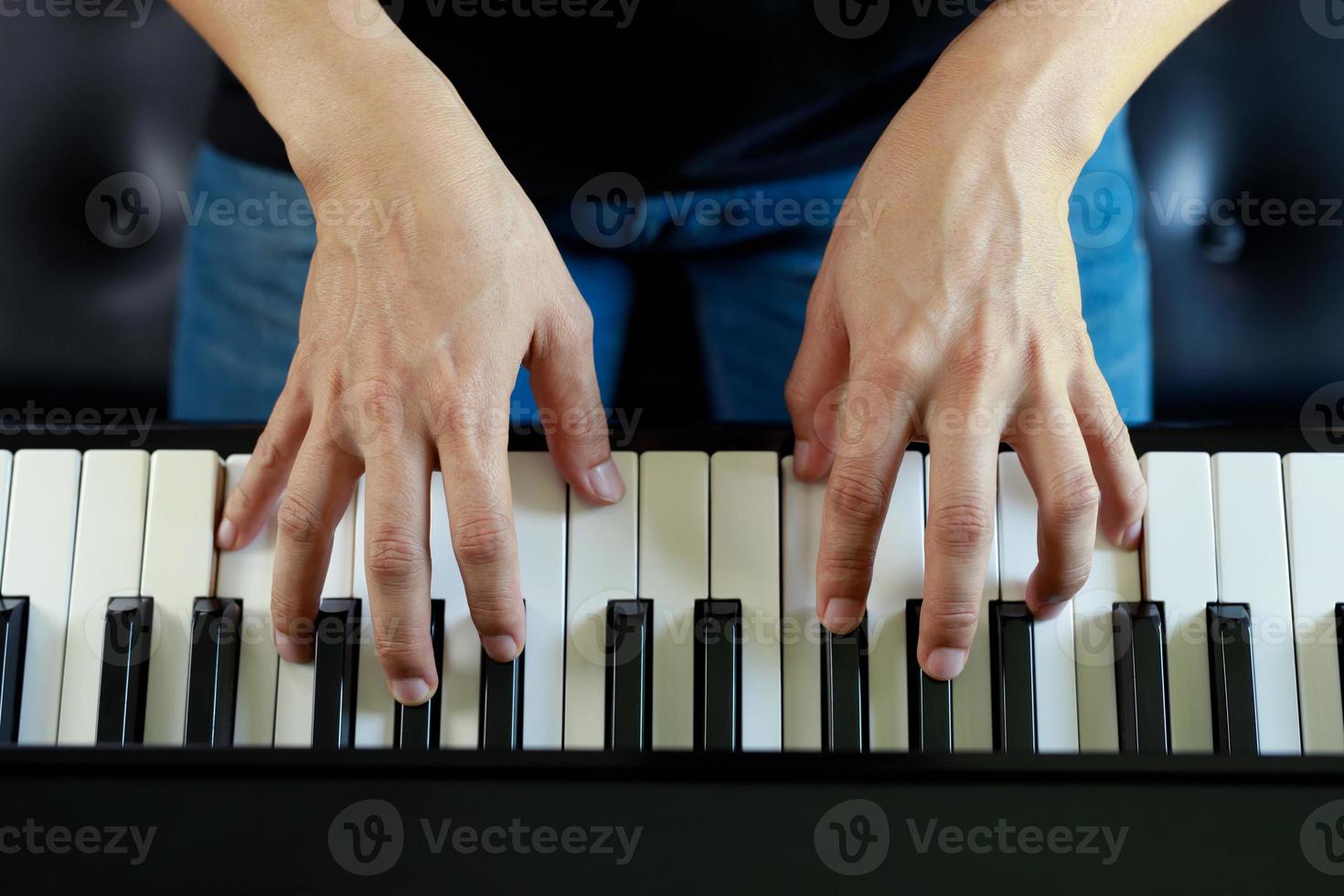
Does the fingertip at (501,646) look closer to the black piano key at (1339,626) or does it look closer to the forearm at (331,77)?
the forearm at (331,77)

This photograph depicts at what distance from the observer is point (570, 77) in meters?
0.87

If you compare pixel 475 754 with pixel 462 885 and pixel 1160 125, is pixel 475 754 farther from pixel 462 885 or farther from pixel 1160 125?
pixel 1160 125

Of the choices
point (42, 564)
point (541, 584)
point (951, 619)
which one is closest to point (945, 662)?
point (951, 619)

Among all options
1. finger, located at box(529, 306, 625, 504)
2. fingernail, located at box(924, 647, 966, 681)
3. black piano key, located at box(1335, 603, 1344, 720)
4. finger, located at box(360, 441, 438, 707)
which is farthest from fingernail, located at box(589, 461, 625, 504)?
black piano key, located at box(1335, 603, 1344, 720)

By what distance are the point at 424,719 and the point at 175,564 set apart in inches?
7.5

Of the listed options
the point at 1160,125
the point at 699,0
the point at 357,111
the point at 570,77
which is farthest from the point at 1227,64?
the point at 357,111

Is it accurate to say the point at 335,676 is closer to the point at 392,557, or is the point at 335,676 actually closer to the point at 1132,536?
the point at 392,557

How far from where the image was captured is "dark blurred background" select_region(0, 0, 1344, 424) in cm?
87

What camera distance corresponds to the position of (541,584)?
23.4 inches

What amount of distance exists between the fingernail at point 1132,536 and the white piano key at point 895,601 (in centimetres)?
13

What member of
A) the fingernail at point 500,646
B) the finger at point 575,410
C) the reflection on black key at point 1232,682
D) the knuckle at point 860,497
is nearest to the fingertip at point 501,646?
the fingernail at point 500,646

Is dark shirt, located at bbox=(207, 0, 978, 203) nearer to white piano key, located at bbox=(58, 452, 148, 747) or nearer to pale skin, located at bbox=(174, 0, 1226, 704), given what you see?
pale skin, located at bbox=(174, 0, 1226, 704)

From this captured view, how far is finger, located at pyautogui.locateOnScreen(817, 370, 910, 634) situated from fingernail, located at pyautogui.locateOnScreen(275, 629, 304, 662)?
319mm

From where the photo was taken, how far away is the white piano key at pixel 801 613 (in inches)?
22.8
